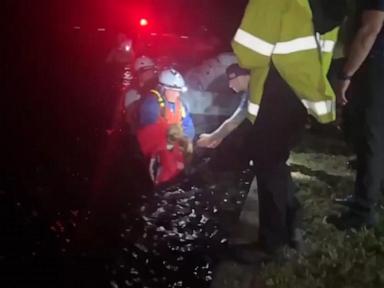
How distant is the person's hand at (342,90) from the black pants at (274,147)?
0.54 meters

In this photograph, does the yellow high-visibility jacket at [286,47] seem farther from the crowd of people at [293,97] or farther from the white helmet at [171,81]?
the white helmet at [171,81]

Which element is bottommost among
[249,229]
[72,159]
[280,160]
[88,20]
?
[88,20]

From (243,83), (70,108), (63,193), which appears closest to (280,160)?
(243,83)

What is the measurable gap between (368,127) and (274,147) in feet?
2.87

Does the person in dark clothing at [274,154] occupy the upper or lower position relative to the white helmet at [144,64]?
upper

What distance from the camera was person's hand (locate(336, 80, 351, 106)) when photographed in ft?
17.1

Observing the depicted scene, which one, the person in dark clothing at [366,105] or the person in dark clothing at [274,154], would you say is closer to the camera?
the person in dark clothing at [274,154]

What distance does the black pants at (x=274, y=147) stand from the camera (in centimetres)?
471

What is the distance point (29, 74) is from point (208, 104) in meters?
3.46

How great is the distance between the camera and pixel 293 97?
15.4ft

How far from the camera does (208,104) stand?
8.52 metres

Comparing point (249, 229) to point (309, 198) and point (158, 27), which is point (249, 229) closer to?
point (309, 198)

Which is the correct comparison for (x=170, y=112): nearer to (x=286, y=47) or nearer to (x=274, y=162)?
(x=274, y=162)

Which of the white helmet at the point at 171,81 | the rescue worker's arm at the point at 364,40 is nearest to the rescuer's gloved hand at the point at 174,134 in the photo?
A: the white helmet at the point at 171,81
